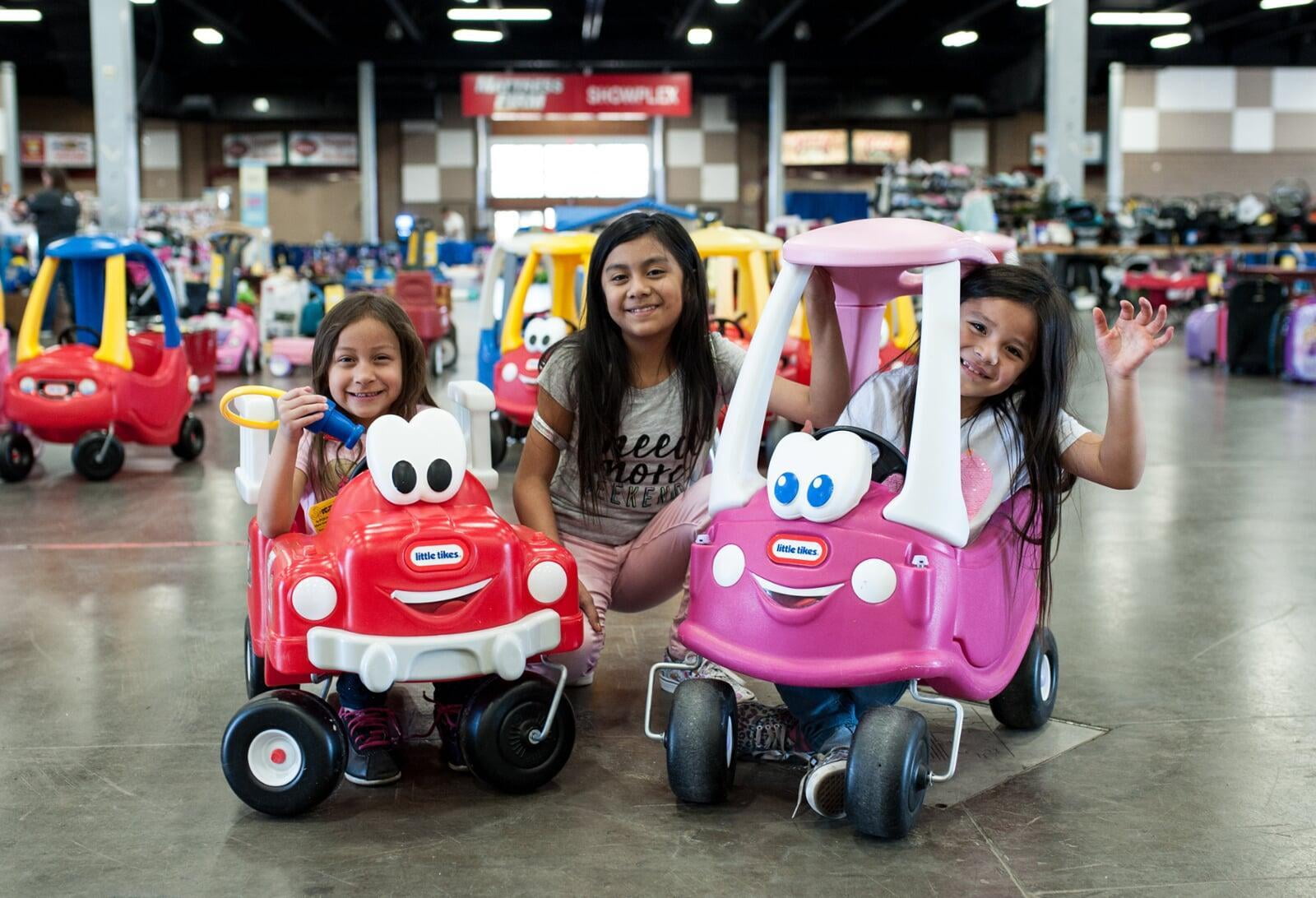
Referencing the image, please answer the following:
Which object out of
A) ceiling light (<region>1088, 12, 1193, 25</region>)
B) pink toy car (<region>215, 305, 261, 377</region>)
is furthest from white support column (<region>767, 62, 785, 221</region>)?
pink toy car (<region>215, 305, 261, 377</region>)

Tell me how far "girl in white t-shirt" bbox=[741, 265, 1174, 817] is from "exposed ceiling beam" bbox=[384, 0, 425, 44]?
1926 cm

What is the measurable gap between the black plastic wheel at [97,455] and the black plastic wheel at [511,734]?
12.2 feet

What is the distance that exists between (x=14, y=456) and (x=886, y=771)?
4.51 m

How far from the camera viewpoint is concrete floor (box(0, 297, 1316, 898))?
1.86 meters

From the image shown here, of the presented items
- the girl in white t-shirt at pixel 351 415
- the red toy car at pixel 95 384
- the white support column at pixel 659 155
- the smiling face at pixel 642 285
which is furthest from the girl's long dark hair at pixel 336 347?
the white support column at pixel 659 155

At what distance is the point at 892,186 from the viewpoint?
14672 millimetres

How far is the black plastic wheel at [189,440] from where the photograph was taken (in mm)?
5852

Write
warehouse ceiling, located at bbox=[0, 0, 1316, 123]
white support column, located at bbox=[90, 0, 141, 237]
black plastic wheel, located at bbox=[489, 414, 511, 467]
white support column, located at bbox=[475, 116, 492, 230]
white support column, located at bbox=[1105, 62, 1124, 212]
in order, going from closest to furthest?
black plastic wheel, located at bbox=[489, 414, 511, 467]
white support column, located at bbox=[90, 0, 141, 237]
warehouse ceiling, located at bbox=[0, 0, 1316, 123]
white support column, located at bbox=[1105, 62, 1124, 212]
white support column, located at bbox=[475, 116, 492, 230]

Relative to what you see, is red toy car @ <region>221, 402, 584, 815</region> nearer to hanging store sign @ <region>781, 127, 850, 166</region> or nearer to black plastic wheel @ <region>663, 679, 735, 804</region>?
black plastic wheel @ <region>663, 679, 735, 804</region>

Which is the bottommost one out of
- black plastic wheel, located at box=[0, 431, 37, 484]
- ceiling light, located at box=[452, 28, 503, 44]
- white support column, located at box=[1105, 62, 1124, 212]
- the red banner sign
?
black plastic wheel, located at box=[0, 431, 37, 484]

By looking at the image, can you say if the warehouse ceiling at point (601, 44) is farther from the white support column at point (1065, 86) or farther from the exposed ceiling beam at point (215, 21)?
the white support column at point (1065, 86)

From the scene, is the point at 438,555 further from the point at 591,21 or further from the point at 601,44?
the point at 601,44

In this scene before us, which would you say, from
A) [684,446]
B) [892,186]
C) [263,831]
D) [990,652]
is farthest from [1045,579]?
[892,186]

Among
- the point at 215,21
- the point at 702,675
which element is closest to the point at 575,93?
the point at 215,21
